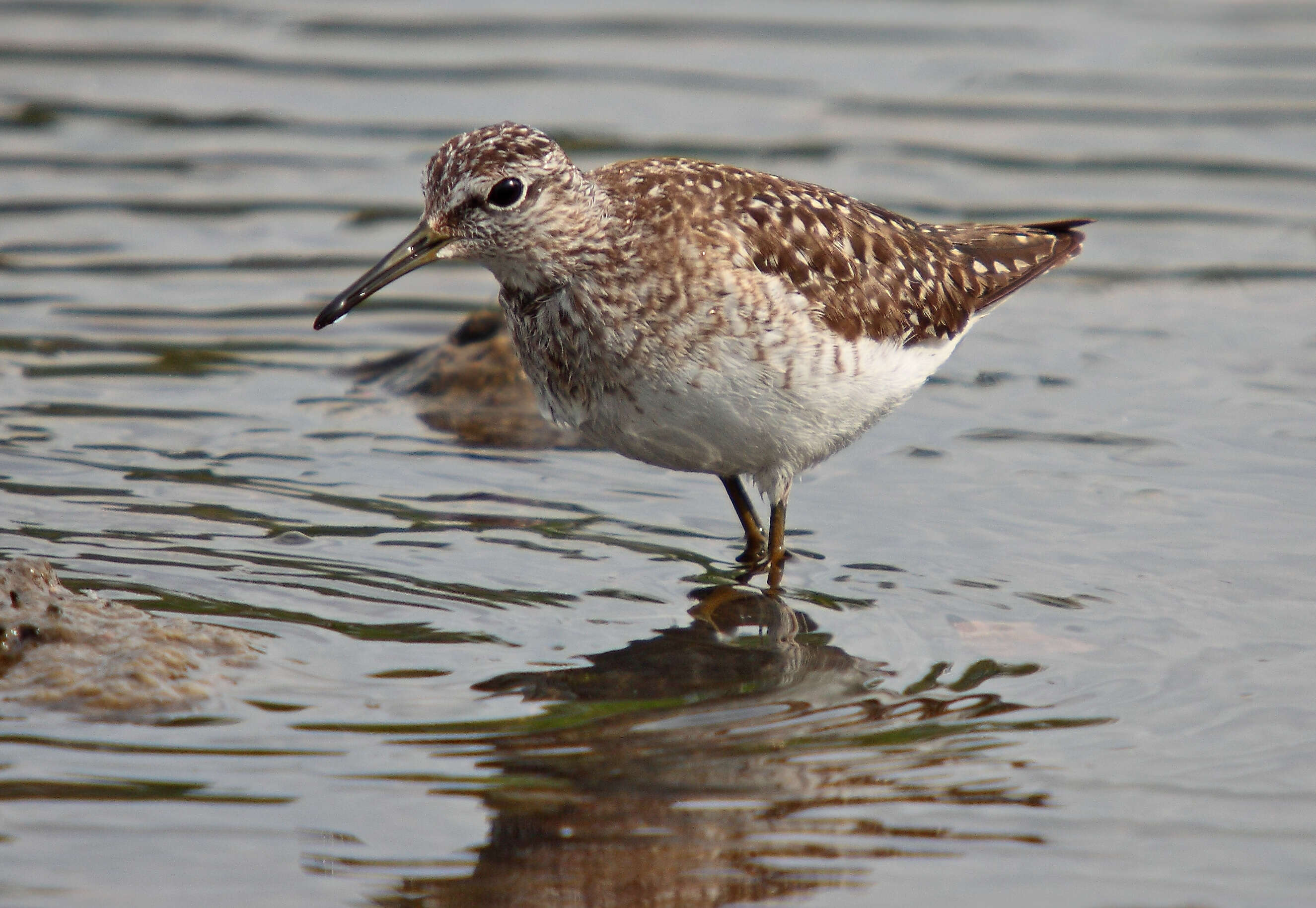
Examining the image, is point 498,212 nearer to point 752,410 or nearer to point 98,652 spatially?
point 752,410

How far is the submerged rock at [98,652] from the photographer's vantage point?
605 cm

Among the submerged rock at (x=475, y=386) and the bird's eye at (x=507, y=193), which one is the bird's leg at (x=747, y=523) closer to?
the submerged rock at (x=475, y=386)

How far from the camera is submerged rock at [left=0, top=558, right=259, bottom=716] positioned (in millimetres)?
6047

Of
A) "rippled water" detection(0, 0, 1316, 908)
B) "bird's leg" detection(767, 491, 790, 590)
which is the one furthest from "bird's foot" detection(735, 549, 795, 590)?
"rippled water" detection(0, 0, 1316, 908)

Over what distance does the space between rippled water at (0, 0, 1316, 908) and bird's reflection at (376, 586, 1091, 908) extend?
0.8 inches

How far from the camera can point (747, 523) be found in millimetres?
8195

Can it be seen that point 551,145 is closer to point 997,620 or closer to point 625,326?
point 625,326

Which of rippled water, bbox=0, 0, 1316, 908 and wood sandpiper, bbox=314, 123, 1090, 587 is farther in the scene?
wood sandpiper, bbox=314, 123, 1090, 587

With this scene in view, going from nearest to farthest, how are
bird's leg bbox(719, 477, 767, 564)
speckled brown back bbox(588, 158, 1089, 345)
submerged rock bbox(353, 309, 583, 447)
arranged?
speckled brown back bbox(588, 158, 1089, 345)
bird's leg bbox(719, 477, 767, 564)
submerged rock bbox(353, 309, 583, 447)

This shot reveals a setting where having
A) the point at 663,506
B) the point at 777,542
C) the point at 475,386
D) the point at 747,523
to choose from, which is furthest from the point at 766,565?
the point at 475,386

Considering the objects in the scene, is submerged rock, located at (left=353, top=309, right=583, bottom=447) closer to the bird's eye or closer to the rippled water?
the rippled water

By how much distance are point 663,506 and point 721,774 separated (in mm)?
3124

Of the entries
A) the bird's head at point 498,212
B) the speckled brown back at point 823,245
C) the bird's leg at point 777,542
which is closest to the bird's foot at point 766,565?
the bird's leg at point 777,542

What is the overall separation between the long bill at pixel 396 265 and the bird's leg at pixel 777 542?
210cm
